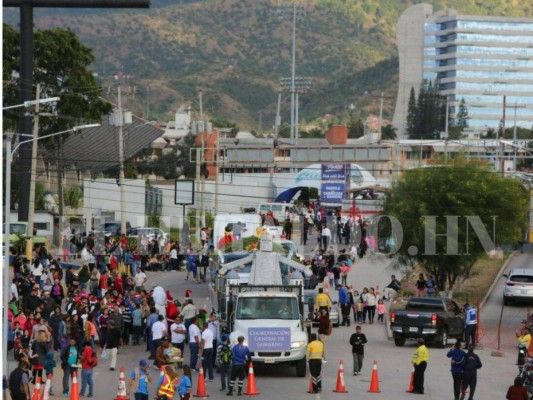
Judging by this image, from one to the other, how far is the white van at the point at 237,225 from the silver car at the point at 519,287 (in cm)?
952

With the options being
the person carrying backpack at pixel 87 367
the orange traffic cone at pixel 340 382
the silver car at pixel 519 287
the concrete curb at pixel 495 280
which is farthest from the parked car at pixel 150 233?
the person carrying backpack at pixel 87 367

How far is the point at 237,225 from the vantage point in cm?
5200

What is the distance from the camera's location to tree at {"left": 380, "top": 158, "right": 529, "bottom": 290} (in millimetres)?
49594

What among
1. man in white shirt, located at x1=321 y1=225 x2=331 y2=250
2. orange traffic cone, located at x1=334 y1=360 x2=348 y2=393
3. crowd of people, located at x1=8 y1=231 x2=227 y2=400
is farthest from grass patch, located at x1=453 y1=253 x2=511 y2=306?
orange traffic cone, located at x1=334 y1=360 x2=348 y2=393

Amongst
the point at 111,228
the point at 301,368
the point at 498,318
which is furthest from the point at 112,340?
the point at 111,228

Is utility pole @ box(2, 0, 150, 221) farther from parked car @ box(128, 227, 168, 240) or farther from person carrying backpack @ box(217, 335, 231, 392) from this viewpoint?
person carrying backpack @ box(217, 335, 231, 392)

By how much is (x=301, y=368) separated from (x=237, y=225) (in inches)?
814

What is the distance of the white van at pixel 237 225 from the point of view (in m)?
51.1

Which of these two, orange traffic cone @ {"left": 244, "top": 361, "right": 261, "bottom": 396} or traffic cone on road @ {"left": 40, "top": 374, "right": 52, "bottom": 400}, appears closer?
traffic cone on road @ {"left": 40, "top": 374, "right": 52, "bottom": 400}

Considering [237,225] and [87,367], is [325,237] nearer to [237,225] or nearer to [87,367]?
[237,225]

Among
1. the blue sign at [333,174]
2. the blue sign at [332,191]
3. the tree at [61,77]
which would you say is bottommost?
the blue sign at [332,191]

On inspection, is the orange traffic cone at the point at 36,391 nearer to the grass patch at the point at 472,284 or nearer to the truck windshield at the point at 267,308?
the truck windshield at the point at 267,308

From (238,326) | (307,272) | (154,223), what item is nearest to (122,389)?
(238,326)

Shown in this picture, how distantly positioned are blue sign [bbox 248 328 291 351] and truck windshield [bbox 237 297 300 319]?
0.87m
